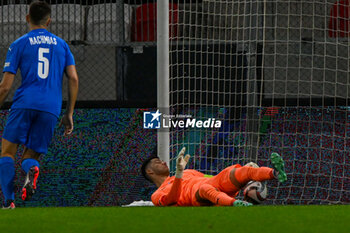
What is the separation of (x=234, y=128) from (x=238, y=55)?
82 centimetres

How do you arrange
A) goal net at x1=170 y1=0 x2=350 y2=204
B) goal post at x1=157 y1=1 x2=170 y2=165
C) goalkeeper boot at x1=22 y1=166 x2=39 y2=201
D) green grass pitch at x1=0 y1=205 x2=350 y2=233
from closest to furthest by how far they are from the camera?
1. green grass pitch at x1=0 y1=205 x2=350 y2=233
2. goalkeeper boot at x1=22 y1=166 x2=39 y2=201
3. goal post at x1=157 y1=1 x2=170 y2=165
4. goal net at x1=170 y1=0 x2=350 y2=204

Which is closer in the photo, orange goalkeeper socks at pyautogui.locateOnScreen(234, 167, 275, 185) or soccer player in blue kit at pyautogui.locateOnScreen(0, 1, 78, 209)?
orange goalkeeper socks at pyautogui.locateOnScreen(234, 167, 275, 185)

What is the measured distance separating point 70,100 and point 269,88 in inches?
107

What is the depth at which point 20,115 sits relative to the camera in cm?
498

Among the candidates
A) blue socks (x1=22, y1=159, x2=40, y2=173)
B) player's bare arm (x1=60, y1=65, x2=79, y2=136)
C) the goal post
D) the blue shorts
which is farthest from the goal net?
blue socks (x1=22, y1=159, x2=40, y2=173)

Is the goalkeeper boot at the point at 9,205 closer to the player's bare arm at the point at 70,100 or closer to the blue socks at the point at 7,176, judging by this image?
the blue socks at the point at 7,176

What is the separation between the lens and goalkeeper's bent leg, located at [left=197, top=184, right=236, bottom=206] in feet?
15.5

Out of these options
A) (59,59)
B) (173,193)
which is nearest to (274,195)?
(173,193)

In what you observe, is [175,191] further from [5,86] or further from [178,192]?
[5,86]

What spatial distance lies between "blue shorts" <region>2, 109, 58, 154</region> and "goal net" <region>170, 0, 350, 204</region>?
6.37ft

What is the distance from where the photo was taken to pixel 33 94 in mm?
5004

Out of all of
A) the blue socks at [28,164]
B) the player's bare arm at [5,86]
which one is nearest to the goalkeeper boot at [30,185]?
the blue socks at [28,164]

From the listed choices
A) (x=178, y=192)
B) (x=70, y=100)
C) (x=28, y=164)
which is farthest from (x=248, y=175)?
(x=28, y=164)

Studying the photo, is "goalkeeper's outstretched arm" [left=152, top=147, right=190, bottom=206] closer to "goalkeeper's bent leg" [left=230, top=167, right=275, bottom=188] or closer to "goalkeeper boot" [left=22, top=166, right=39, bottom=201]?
"goalkeeper's bent leg" [left=230, top=167, right=275, bottom=188]
